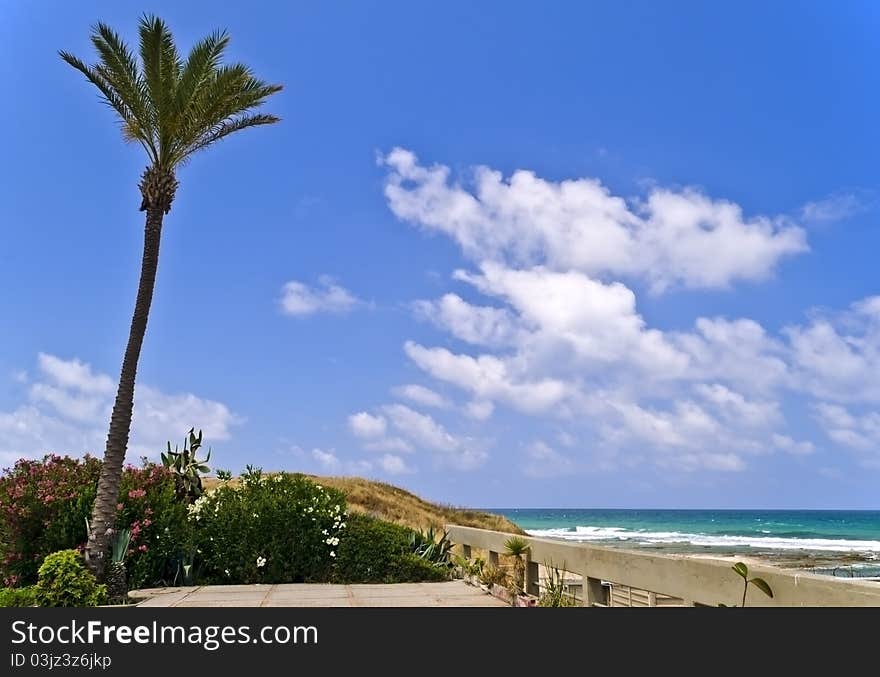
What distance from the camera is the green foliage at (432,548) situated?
1366 cm

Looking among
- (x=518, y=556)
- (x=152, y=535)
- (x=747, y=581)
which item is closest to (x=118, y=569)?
(x=152, y=535)

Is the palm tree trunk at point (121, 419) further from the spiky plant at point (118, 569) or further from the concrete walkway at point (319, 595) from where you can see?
the concrete walkway at point (319, 595)

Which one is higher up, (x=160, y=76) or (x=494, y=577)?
(x=160, y=76)

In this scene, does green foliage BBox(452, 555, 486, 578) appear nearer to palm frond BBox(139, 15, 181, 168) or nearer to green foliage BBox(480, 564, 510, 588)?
green foliage BBox(480, 564, 510, 588)

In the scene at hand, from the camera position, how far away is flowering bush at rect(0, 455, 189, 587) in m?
12.3

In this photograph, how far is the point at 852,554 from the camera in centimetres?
4200

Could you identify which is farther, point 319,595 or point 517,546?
point 319,595

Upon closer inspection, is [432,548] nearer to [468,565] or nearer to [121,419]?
[468,565]

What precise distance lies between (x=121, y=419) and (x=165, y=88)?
18.3 feet

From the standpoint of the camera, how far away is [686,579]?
602cm

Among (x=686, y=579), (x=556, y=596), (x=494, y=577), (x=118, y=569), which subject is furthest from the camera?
→ (x=118, y=569)

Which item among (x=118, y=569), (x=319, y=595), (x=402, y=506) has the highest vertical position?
(x=402, y=506)
